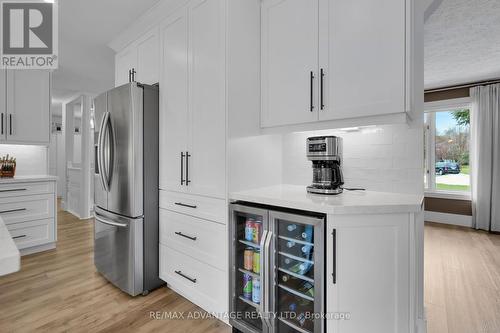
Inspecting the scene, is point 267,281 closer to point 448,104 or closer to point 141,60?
point 141,60

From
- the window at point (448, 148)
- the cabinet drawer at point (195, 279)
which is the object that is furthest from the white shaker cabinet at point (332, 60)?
the window at point (448, 148)

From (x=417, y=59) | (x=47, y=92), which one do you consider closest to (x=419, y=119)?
(x=417, y=59)

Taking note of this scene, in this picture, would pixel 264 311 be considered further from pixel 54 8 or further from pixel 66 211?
pixel 66 211

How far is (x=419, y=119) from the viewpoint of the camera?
1652 millimetres

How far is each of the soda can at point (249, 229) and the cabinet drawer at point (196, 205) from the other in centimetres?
16

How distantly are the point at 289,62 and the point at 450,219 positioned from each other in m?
5.06

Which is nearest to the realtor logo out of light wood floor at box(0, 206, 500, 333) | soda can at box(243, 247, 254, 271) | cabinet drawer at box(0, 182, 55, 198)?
cabinet drawer at box(0, 182, 55, 198)

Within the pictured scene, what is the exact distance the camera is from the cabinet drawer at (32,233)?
9.97ft

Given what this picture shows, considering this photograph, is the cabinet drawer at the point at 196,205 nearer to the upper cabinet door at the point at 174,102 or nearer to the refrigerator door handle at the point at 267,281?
the upper cabinet door at the point at 174,102

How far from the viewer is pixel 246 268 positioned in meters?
1.72

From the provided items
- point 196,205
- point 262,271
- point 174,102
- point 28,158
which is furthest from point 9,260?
point 28,158

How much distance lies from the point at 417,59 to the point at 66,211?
264 inches

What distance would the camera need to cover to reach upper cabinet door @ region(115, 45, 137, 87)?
2.62 m

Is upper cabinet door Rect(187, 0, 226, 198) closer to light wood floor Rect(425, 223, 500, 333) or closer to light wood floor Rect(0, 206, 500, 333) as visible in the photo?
light wood floor Rect(0, 206, 500, 333)
